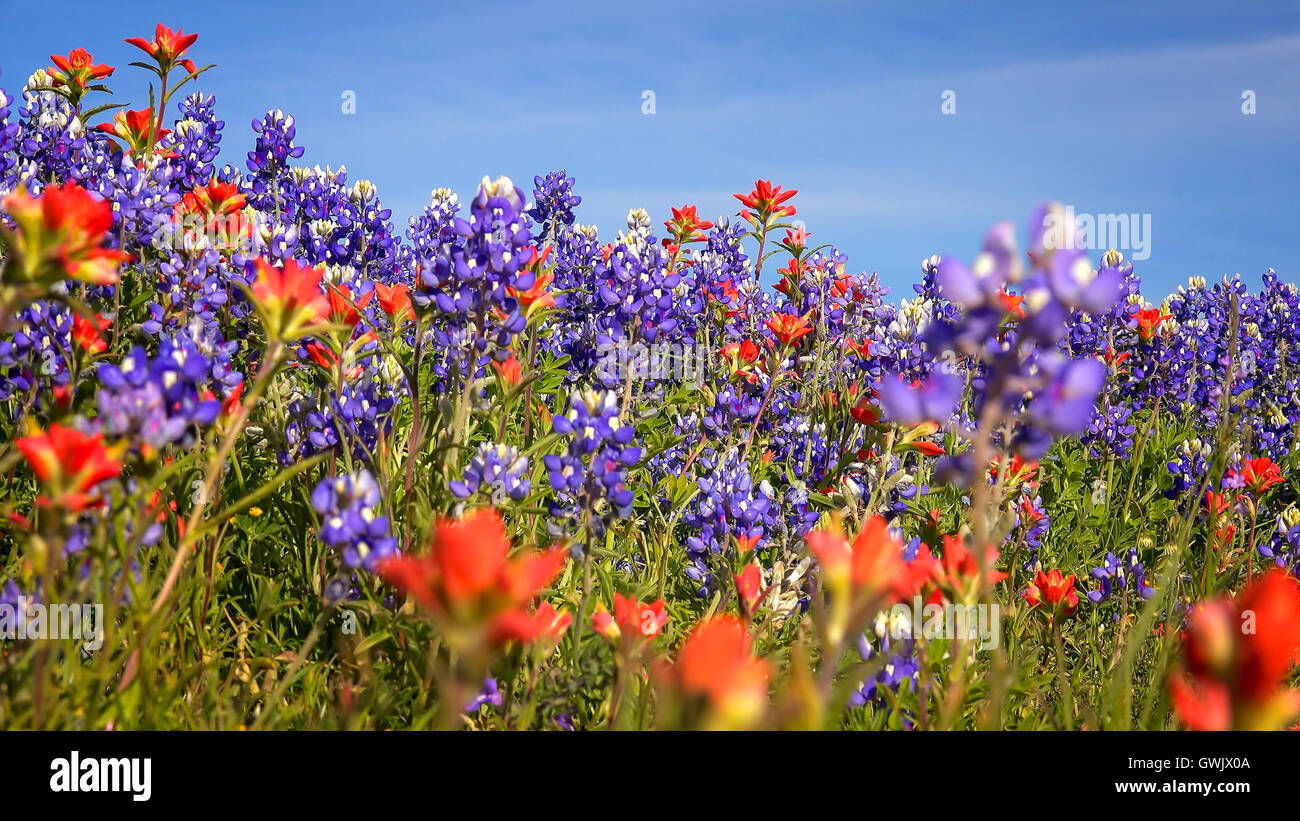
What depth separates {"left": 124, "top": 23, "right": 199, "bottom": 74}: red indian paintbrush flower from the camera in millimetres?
4316

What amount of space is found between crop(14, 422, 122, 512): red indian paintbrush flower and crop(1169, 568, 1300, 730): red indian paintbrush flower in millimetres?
1592

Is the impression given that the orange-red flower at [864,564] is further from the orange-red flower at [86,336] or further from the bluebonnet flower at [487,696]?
the orange-red flower at [86,336]

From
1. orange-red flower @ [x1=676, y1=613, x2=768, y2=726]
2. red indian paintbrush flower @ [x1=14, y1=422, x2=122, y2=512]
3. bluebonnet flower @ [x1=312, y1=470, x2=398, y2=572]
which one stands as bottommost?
orange-red flower @ [x1=676, y1=613, x2=768, y2=726]

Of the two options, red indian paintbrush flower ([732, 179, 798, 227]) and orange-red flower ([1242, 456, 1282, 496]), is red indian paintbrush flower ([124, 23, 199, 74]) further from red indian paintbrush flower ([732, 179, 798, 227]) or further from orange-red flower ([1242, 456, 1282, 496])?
orange-red flower ([1242, 456, 1282, 496])

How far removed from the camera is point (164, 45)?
4.33 meters

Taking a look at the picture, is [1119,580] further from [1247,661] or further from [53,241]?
[53,241]

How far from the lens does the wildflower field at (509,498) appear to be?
52.9 inches

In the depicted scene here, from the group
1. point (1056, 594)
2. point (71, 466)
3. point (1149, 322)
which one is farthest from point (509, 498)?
point (1149, 322)

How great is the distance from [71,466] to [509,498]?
1.13 meters

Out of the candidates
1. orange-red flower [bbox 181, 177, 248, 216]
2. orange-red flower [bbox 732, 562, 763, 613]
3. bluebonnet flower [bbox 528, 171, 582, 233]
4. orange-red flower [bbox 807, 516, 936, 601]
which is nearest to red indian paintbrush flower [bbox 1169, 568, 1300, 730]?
orange-red flower [bbox 807, 516, 936, 601]

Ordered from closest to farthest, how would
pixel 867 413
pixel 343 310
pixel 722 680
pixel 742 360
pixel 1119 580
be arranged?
pixel 722 680 → pixel 343 310 → pixel 867 413 → pixel 1119 580 → pixel 742 360

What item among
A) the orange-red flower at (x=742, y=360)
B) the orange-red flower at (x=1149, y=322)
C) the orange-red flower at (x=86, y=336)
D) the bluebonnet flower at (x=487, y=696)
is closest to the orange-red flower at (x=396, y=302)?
the orange-red flower at (x=86, y=336)
